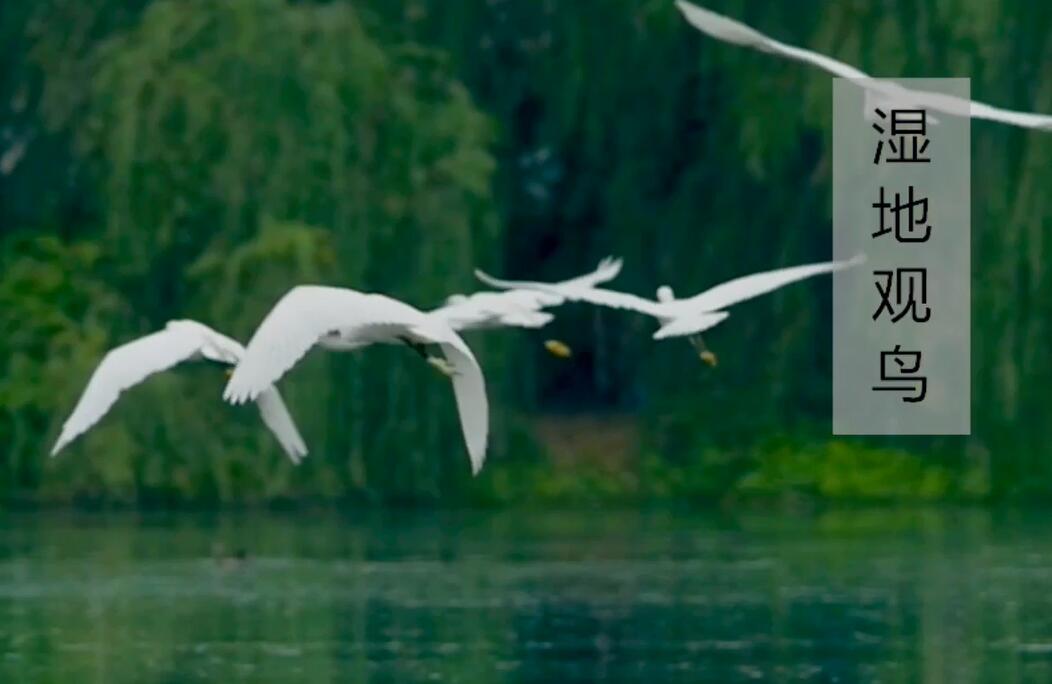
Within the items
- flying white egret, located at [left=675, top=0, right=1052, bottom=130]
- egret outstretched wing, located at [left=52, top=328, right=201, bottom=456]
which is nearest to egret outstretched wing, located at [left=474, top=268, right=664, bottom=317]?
egret outstretched wing, located at [left=52, top=328, right=201, bottom=456]

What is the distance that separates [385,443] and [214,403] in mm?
1172

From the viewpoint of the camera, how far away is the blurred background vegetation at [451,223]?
2464cm

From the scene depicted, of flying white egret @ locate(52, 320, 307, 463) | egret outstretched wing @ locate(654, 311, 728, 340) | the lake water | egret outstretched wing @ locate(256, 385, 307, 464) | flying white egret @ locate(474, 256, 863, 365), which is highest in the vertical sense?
flying white egret @ locate(474, 256, 863, 365)

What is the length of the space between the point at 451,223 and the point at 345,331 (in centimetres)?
919

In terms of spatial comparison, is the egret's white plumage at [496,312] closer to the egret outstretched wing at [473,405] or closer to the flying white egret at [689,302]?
the flying white egret at [689,302]

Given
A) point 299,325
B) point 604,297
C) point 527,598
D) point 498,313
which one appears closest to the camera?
point 299,325

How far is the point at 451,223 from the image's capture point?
25312 millimetres

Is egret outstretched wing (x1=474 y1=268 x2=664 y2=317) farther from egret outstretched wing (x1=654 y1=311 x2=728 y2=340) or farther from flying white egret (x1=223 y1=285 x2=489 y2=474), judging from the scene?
flying white egret (x1=223 y1=285 x2=489 y2=474)

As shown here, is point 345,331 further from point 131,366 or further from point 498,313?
point 498,313

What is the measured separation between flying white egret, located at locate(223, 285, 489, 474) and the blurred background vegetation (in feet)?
28.9

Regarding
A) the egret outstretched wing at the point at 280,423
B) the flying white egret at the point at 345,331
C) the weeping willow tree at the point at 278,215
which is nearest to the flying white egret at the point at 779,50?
the flying white egret at the point at 345,331

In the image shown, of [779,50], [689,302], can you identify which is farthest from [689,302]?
[779,50]

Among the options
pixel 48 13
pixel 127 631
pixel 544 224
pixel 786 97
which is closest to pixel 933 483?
pixel 786 97

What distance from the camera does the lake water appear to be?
54.1ft
